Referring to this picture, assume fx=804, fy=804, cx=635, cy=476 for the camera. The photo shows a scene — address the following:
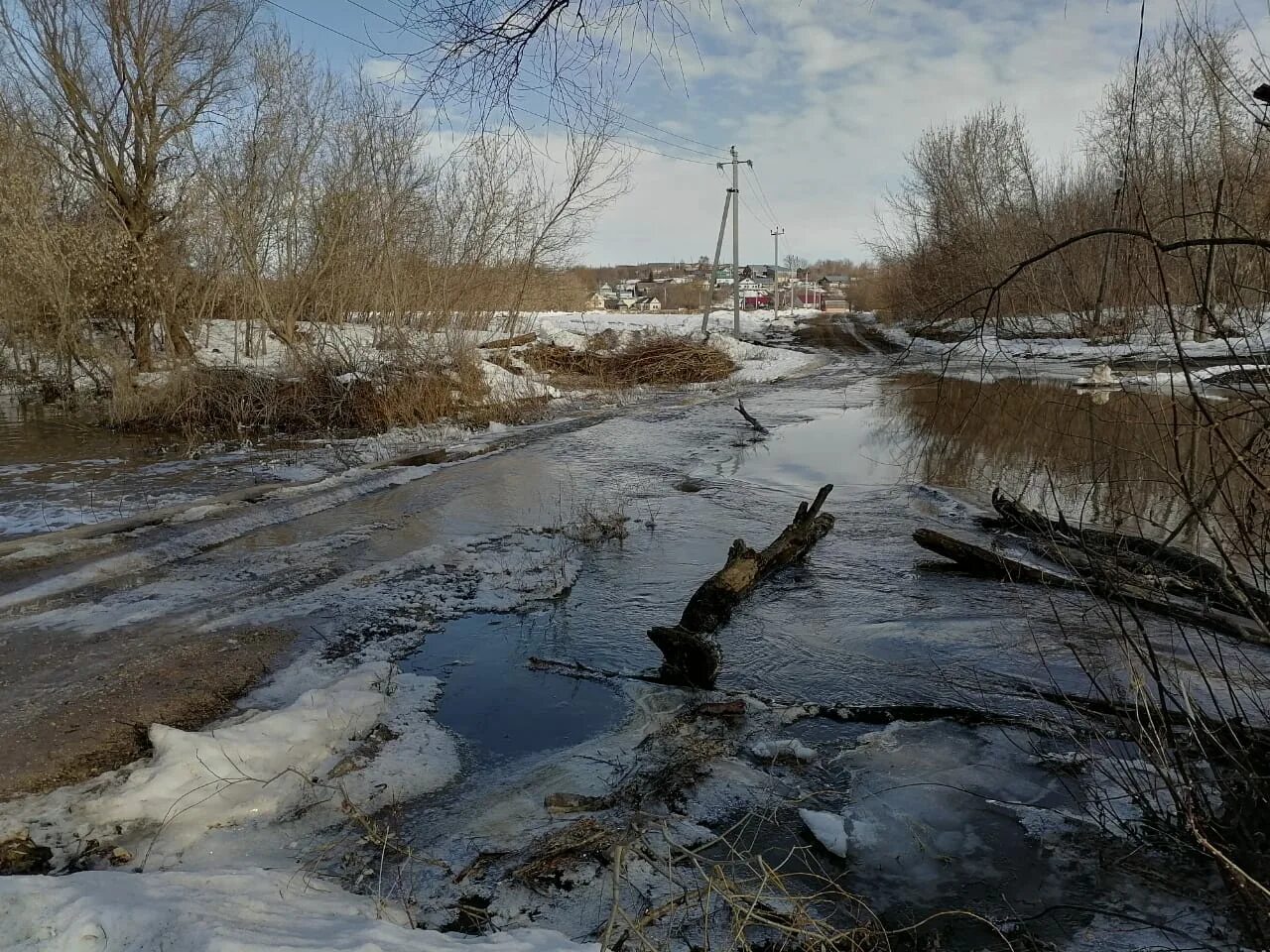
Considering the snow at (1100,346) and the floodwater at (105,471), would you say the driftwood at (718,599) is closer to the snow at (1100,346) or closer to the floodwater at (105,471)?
the snow at (1100,346)

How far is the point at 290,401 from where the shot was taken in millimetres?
15797

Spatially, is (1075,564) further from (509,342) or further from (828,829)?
(509,342)

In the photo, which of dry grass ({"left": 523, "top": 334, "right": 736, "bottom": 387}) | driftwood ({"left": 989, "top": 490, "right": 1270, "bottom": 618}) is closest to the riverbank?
dry grass ({"left": 523, "top": 334, "right": 736, "bottom": 387})

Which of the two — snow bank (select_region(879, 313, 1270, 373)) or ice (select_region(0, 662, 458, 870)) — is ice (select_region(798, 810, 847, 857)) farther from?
snow bank (select_region(879, 313, 1270, 373))

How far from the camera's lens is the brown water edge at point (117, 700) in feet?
13.2

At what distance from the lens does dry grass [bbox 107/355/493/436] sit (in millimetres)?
15375

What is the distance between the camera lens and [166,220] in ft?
63.8

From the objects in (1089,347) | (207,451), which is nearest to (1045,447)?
(1089,347)

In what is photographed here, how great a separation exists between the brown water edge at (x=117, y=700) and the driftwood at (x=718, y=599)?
8.73 feet

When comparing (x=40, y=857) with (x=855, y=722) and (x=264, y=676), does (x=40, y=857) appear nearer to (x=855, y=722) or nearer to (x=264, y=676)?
(x=264, y=676)

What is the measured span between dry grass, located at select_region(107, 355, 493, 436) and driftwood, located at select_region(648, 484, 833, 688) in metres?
10.3

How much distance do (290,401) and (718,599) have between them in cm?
1251

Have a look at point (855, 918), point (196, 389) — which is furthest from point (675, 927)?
point (196, 389)

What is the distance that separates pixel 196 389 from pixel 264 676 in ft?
40.4
